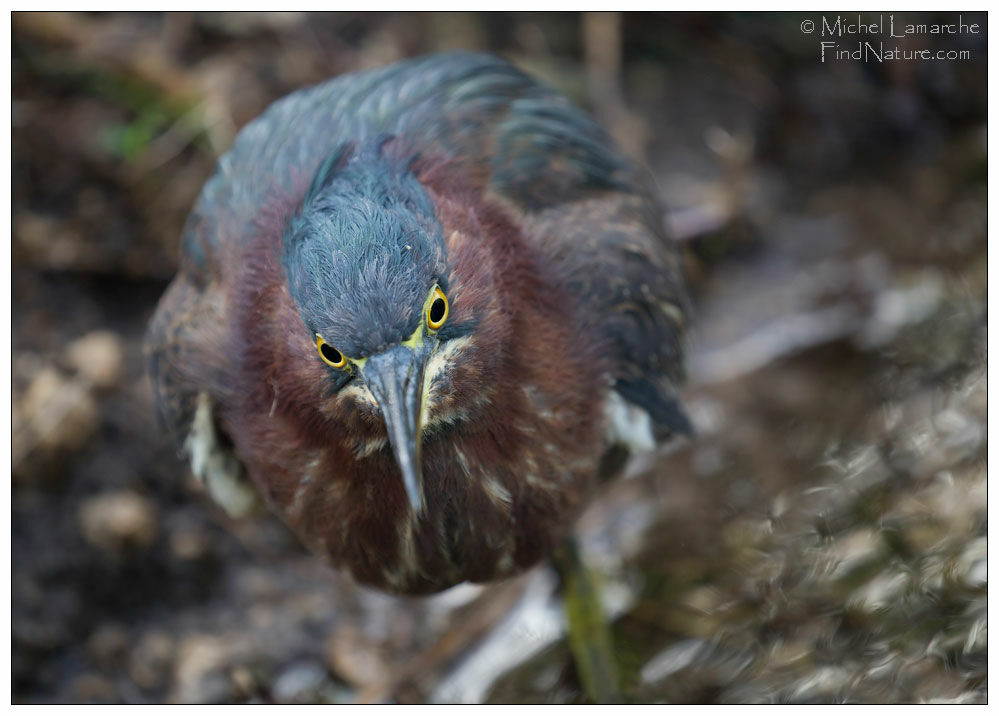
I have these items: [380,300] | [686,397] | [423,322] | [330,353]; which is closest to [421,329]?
[423,322]

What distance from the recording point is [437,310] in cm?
232

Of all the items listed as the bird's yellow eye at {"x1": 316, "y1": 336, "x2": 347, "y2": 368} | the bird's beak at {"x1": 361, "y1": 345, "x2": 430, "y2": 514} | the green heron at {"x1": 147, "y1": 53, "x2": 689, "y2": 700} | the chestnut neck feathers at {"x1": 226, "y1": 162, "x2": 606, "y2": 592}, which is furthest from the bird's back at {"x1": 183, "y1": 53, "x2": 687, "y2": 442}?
the bird's beak at {"x1": 361, "y1": 345, "x2": 430, "y2": 514}

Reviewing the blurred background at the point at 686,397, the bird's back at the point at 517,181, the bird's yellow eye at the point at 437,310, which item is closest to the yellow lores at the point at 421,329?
the bird's yellow eye at the point at 437,310

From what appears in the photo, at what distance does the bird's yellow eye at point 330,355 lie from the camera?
90.4 inches

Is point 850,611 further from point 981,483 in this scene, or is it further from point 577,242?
point 577,242

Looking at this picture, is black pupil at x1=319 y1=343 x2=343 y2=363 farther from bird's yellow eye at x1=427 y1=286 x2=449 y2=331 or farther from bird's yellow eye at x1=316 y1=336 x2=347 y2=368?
bird's yellow eye at x1=427 y1=286 x2=449 y2=331

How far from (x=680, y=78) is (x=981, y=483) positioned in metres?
2.75

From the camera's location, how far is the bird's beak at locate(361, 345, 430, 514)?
7.17ft

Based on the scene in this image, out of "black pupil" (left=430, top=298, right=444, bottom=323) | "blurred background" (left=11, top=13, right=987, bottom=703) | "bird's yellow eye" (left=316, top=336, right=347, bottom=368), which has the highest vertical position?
"black pupil" (left=430, top=298, right=444, bottom=323)

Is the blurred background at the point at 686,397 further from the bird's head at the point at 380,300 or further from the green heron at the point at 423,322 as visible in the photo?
the bird's head at the point at 380,300

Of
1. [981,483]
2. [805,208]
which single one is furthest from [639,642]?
[805,208]

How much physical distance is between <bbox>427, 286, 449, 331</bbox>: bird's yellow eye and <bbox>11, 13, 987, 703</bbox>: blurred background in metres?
2.02

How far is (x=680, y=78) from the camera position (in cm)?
559

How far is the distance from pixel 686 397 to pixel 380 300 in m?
2.64
